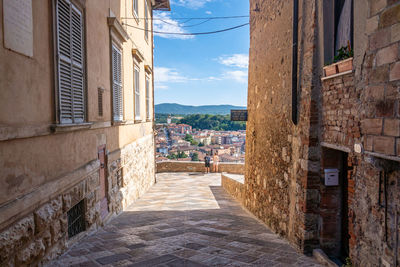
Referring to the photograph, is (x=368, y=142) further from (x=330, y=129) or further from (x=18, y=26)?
(x=18, y=26)

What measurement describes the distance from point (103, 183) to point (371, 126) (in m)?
4.88

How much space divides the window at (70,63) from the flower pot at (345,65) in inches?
140

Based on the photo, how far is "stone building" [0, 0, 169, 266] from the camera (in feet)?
9.42

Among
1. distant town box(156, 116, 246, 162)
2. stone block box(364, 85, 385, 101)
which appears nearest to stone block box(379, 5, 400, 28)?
stone block box(364, 85, 385, 101)

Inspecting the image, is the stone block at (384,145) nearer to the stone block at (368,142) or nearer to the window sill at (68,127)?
the stone block at (368,142)

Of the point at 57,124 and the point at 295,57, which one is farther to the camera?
the point at 295,57

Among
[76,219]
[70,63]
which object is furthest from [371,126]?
[76,219]

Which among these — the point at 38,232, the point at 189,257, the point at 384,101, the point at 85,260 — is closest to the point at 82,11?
the point at 38,232

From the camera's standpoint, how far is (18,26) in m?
3.02

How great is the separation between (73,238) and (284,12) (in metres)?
5.19

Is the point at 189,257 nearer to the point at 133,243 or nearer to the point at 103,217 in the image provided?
the point at 133,243

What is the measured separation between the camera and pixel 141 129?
10.6m

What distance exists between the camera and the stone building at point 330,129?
2900mm

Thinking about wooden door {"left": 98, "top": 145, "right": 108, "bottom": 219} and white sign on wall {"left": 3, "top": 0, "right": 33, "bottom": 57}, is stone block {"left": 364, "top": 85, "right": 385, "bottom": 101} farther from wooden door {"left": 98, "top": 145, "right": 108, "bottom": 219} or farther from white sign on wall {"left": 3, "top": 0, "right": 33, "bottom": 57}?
wooden door {"left": 98, "top": 145, "right": 108, "bottom": 219}
